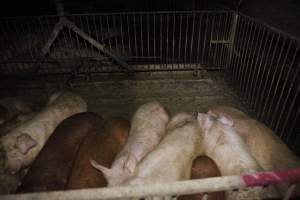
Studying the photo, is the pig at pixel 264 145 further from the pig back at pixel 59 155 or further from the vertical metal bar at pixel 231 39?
the pig back at pixel 59 155

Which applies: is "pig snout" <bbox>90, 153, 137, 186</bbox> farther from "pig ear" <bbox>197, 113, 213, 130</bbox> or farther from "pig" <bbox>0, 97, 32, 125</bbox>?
"pig" <bbox>0, 97, 32, 125</bbox>

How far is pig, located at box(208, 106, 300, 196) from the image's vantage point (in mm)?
2531

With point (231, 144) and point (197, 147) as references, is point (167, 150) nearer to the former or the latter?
point (197, 147)

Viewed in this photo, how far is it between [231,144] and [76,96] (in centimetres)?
248

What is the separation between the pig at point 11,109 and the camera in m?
3.51

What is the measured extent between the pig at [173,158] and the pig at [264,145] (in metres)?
0.63

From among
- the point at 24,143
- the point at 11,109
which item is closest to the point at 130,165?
the point at 24,143

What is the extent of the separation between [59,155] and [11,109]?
149 centimetres

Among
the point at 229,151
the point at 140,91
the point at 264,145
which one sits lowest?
the point at 140,91

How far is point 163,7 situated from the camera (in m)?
10.1

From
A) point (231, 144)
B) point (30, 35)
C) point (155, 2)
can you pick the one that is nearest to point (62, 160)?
point (231, 144)

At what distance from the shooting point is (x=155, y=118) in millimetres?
3295

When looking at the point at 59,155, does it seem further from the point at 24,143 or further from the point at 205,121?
the point at 205,121

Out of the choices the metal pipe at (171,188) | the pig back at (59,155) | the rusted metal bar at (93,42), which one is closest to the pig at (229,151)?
the metal pipe at (171,188)
